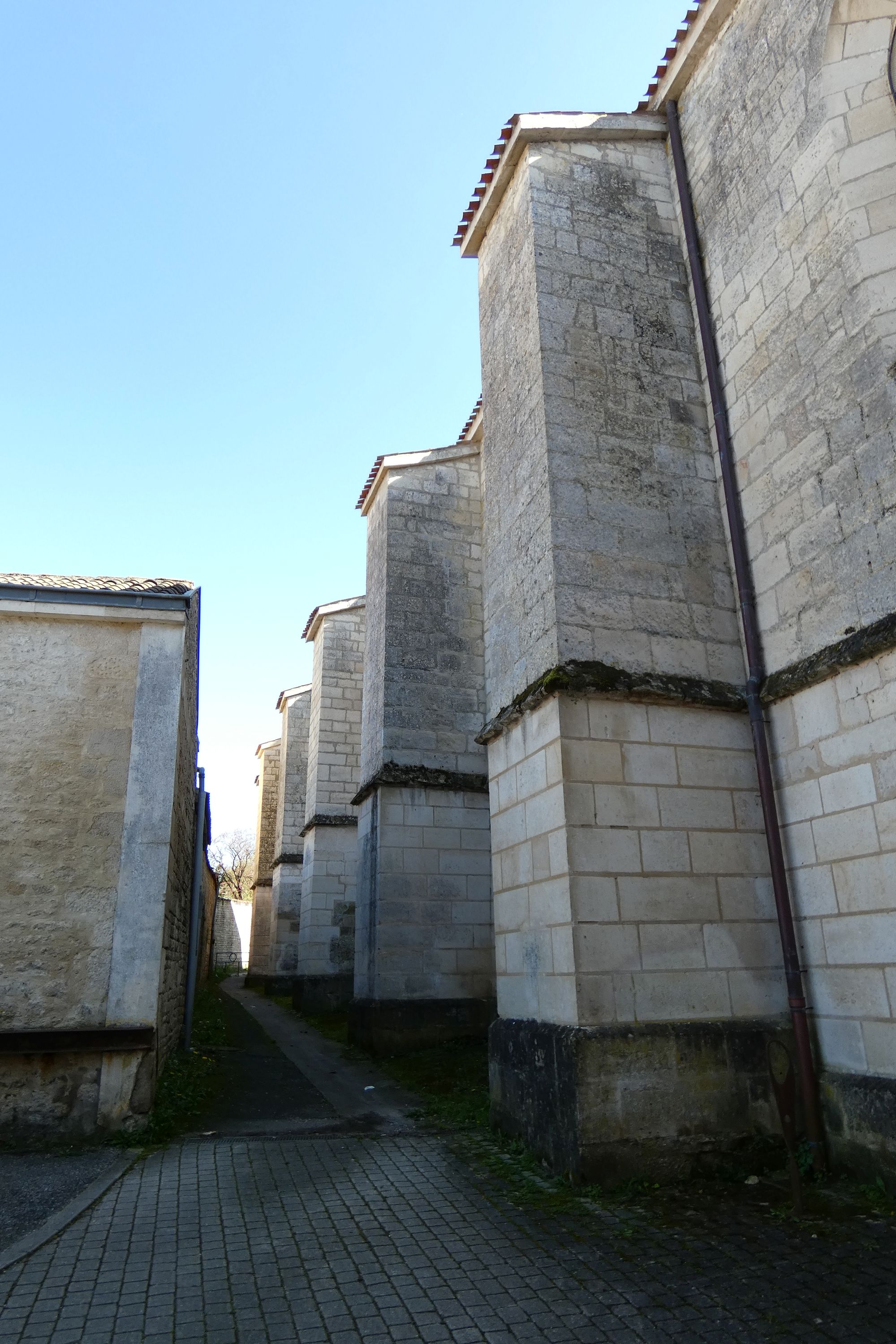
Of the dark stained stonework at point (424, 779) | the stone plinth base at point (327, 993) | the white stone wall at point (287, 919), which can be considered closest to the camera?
the dark stained stonework at point (424, 779)

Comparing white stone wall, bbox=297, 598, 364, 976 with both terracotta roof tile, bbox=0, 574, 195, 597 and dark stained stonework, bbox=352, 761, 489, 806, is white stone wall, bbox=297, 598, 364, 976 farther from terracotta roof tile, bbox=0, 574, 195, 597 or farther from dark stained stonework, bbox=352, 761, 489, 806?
terracotta roof tile, bbox=0, 574, 195, 597

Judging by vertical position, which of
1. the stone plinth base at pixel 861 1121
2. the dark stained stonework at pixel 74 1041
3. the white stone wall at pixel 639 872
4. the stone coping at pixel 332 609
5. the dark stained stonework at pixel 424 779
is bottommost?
the stone plinth base at pixel 861 1121

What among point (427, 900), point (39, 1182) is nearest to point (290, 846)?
point (427, 900)

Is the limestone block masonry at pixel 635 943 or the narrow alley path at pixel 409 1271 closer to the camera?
the narrow alley path at pixel 409 1271

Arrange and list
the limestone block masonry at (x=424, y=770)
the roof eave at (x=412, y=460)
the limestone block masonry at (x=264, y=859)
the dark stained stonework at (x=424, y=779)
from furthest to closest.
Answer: the limestone block masonry at (x=264, y=859) < the roof eave at (x=412, y=460) < the dark stained stonework at (x=424, y=779) < the limestone block masonry at (x=424, y=770)

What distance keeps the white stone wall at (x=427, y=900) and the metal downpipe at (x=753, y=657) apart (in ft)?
14.9

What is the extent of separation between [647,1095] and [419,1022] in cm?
458

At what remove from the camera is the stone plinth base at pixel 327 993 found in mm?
12430

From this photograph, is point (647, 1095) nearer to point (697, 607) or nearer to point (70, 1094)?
point (697, 607)

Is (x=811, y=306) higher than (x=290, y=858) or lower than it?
higher

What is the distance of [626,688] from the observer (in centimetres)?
503

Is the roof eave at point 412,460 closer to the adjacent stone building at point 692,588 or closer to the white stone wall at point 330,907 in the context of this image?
the adjacent stone building at point 692,588

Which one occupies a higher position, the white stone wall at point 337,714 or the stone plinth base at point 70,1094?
the white stone wall at point 337,714

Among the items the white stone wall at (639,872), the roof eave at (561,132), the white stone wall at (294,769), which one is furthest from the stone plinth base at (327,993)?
the roof eave at (561,132)
